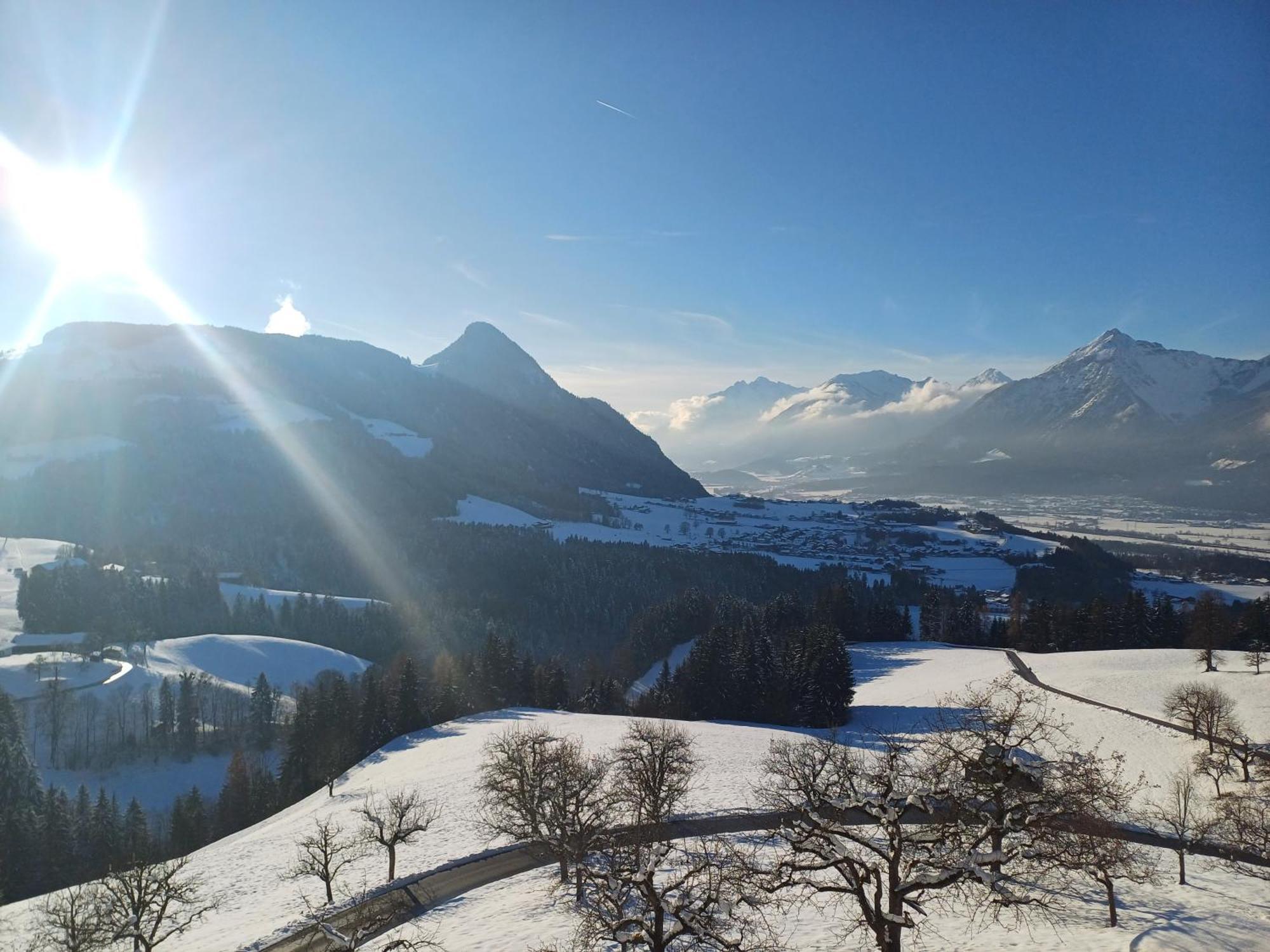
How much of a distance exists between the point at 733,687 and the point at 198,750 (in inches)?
3033

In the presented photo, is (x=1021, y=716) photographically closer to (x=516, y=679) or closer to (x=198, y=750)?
(x=516, y=679)

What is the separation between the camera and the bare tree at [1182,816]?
23.3m

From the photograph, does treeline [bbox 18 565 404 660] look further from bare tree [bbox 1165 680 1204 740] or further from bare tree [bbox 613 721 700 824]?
bare tree [bbox 1165 680 1204 740]

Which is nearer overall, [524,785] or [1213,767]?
[524,785]

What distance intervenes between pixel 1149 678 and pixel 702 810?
4722 centimetres

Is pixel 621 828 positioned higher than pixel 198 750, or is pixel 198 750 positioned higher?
pixel 621 828

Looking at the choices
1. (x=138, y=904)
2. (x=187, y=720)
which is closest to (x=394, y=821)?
(x=138, y=904)

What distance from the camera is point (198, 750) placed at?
89812 millimetres

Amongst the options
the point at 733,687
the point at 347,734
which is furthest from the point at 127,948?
the point at 733,687

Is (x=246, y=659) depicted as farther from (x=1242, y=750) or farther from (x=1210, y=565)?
(x=1210, y=565)

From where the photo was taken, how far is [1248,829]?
21.9m

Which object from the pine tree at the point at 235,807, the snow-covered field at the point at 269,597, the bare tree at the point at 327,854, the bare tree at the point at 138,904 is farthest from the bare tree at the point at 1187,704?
the snow-covered field at the point at 269,597

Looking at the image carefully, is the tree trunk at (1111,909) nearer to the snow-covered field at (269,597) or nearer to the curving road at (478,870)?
the curving road at (478,870)

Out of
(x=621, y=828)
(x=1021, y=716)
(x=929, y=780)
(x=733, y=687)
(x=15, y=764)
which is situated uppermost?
(x=1021, y=716)
